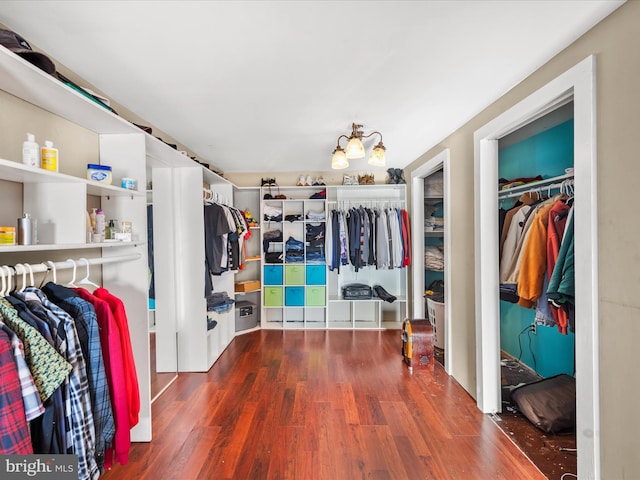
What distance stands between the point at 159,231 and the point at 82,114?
141cm

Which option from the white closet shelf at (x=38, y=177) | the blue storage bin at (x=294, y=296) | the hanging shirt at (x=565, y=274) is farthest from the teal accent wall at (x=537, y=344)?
the white closet shelf at (x=38, y=177)

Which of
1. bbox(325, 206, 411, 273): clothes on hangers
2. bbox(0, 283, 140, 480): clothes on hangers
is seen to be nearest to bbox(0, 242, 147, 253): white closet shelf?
bbox(0, 283, 140, 480): clothes on hangers

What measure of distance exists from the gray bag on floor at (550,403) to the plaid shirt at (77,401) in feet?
8.74

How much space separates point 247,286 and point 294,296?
70 cm

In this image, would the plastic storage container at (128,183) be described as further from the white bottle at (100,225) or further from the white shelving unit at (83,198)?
the white bottle at (100,225)

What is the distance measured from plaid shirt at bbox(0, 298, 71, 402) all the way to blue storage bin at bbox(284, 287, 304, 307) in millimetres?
3142

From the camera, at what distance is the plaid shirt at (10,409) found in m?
0.90

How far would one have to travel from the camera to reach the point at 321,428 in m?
2.00

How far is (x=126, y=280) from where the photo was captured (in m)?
1.88

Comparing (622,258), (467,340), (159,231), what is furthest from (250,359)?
(622,258)

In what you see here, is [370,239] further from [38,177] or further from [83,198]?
[38,177]

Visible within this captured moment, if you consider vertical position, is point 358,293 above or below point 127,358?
below

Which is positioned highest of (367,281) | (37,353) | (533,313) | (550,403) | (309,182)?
(309,182)

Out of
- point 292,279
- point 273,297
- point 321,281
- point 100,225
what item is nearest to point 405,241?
point 321,281
